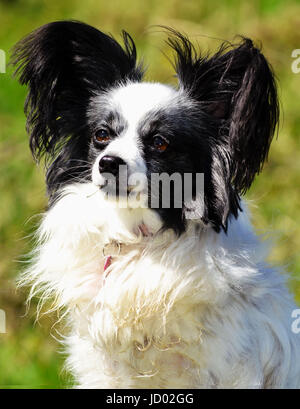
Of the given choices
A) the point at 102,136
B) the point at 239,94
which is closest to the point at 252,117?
the point at 239,94

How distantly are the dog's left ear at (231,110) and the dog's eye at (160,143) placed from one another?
0.21m

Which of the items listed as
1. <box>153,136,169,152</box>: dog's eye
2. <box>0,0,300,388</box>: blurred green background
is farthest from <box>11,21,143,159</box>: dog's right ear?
<box>0,0,300,388</box>: blurred green background

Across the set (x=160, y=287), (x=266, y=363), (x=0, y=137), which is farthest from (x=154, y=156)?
(x=0, y=137)

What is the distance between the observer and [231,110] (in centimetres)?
333

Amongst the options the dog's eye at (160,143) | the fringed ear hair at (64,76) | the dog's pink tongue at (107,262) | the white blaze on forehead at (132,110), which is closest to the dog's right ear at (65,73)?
the fringed ear hair at (64,76)

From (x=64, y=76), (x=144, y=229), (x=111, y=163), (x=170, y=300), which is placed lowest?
(x=170, y=300)

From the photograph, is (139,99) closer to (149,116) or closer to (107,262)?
(149,116)

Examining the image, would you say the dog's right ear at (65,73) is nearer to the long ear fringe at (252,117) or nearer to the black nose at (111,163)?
the black nose at (111,163)

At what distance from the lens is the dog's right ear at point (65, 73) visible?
3.56 metres

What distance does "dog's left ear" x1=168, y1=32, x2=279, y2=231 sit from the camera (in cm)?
318

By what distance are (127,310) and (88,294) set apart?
0.20 metres

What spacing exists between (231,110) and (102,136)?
54cm

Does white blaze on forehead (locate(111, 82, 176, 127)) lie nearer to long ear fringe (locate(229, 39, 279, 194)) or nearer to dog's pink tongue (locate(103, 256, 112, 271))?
long ear fringe (locate(229, 39, 279, 194))

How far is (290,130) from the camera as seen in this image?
702 centimetres
